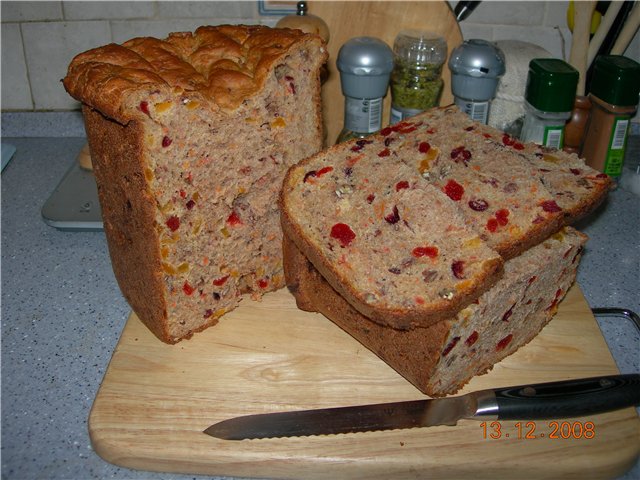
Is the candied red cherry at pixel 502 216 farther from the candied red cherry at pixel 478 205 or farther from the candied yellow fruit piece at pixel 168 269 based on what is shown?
the candied yellow fruit piece at pixel 168 269

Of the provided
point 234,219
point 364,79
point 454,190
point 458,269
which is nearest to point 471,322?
point 458,269

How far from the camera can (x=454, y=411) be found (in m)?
1.73

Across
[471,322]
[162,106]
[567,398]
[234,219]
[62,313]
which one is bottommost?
[62,313]

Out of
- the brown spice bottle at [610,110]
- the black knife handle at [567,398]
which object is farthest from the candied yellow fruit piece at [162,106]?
the brown spice bottle at [610,110]

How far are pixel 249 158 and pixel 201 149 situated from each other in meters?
0.19

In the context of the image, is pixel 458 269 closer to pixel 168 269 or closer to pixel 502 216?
pixel 502 216

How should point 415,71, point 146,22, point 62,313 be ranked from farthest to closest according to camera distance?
point 146,22 → point 415,71 → point 62,313

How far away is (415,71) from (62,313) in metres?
1.75

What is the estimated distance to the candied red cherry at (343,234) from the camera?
6.23 feet

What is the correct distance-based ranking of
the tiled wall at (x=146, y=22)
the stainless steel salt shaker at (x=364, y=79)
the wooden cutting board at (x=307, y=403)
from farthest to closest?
the tiled wall at (x=146, y=22) → the stainless steel salt shaker at (x=364, y=79) → the wooden cutting board at (x=307, y=403)

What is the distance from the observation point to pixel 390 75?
2.74m

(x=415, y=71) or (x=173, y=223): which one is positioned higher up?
(x=415, y=71)

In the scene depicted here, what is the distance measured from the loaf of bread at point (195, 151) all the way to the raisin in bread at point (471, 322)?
239mm

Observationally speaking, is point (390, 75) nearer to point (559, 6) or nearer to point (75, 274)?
point (559, 6)
